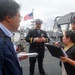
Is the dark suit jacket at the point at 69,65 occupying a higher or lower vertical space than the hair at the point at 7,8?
lower

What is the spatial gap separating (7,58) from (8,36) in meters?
0.17

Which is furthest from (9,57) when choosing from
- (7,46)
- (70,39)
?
(70,39)

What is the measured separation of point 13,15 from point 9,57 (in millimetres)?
322

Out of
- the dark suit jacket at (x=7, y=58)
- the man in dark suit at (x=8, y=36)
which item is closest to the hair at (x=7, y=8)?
the man in dark suit at (x=8, y=36)

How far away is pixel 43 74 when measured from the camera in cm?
486

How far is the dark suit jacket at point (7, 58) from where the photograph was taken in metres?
1.15

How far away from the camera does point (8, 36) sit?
126cm

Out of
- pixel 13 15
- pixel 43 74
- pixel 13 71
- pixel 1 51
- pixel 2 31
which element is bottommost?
pixel 43 74

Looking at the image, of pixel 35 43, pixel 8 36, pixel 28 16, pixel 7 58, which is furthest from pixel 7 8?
pixel 28 16

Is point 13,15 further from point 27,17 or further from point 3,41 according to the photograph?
point 27,17

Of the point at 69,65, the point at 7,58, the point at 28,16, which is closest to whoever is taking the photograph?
the point at 7,58

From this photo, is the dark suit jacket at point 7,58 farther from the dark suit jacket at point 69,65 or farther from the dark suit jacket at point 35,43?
the dark suit jacket at point 35,43

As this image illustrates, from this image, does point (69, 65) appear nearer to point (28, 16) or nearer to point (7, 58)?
point (7, 58)

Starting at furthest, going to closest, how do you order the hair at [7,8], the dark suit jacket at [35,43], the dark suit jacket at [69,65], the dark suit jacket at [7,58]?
the dark suit jacket at [35,43], the dark suit jacket at [69,65], the hair at [7,8], the dark suit jacket at [7,58]
